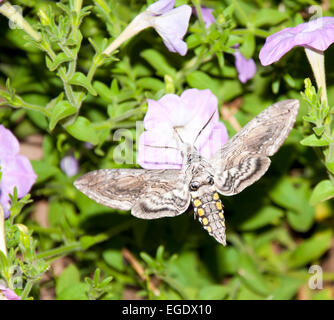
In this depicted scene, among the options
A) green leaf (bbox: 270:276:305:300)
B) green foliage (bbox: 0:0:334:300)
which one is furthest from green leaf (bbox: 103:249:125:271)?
green leaf (bbox: 270:276:305:300)

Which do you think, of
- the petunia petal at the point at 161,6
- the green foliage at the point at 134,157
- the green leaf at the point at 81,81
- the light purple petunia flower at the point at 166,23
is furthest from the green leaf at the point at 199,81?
the green leaf at the point at 81,81

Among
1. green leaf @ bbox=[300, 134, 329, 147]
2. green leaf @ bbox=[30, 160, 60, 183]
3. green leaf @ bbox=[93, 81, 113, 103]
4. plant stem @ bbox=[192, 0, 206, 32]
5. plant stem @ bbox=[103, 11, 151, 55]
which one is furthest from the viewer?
green leaf @ bbox=[30, 160, 60, 183]

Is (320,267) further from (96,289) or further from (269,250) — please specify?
(96,289)

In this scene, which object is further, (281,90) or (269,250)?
(269,250)

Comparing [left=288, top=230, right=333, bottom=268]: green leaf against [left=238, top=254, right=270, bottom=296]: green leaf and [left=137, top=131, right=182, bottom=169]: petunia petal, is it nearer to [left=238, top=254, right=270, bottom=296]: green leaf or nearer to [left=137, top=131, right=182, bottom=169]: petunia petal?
[left=238, top=254, right=270, bottom=296]: green leaf

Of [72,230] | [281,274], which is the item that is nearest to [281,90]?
[281,274]

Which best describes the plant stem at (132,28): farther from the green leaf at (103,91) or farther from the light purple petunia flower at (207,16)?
the light purple petunia flower at (207,16)
